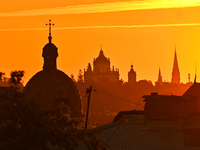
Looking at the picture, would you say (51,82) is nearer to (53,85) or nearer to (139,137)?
(53,85)

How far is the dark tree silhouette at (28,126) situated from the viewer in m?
37.1

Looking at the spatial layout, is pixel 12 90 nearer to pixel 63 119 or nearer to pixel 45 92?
pixel 63 119

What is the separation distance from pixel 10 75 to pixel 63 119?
243 centimetres

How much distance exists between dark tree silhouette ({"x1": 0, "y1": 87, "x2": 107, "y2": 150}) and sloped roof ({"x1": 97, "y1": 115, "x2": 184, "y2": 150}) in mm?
8811

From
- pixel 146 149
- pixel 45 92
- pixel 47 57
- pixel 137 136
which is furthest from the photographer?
pixel 47 57

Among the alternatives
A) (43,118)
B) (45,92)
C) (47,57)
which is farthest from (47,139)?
(47,57)

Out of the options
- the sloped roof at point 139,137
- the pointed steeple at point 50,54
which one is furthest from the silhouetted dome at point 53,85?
the sloped roof at point 139,137

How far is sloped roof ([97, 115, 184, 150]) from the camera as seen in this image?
158 feet

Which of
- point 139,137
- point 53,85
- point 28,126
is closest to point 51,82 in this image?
point 53,85

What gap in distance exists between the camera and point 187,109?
52.9m

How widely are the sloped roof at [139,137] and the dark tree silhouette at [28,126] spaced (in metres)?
8.81

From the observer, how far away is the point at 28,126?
3731cm

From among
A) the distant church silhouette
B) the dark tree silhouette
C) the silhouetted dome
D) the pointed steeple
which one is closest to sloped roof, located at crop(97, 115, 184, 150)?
the dark tree silhouette

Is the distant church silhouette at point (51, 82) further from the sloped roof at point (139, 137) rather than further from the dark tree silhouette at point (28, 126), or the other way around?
the dark tree silhouette at point (28, 126)
